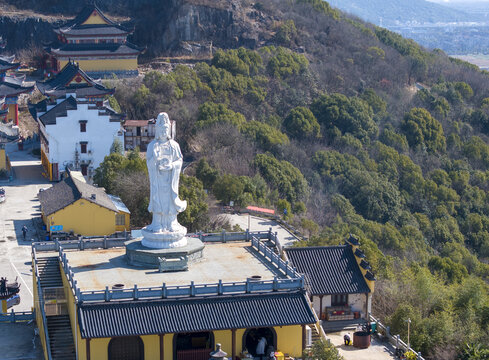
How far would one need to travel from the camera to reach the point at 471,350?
3241cm

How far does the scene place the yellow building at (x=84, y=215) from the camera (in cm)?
4872

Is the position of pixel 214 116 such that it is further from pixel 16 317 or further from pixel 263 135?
pixel 16 317

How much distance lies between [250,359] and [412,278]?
1287 cm

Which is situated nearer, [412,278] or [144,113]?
[412,278]

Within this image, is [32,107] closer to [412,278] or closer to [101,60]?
[101,60]

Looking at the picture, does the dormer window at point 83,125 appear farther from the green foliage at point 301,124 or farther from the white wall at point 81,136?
the green foliage at point 301,124

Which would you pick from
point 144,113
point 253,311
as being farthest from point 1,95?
point 253,311

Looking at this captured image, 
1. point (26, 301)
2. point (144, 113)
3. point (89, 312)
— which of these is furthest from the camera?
point (144, 113)

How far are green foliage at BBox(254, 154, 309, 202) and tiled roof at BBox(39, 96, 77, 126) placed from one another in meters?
13.3

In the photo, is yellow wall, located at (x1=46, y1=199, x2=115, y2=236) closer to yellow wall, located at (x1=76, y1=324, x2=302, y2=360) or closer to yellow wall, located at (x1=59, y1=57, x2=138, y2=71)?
yellow wall, located at (x1=76, y1=324, x2=302, y2=360)

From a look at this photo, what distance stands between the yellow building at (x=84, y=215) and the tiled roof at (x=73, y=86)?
2015 cm

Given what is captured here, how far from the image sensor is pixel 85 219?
4900cm

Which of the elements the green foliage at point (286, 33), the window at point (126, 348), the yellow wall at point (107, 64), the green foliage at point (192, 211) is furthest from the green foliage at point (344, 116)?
the window at point (126, 348)

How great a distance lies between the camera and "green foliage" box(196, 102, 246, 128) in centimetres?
6988
